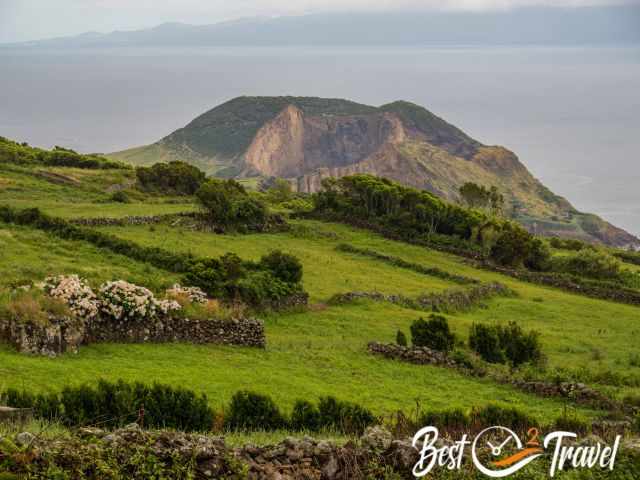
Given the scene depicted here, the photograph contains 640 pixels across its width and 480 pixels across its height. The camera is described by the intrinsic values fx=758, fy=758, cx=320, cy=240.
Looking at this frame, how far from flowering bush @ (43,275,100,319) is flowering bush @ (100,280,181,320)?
12.9 inches

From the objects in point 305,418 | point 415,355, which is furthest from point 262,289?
point 305,418

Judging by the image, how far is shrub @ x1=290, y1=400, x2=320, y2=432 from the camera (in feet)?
44.9

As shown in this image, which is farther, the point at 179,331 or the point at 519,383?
the point at 179,331

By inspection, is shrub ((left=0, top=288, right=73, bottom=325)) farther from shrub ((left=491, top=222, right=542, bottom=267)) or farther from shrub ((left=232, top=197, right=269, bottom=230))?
shrub ((left=491, top=222, right=542, bottom=267))

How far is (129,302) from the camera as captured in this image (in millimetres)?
20688

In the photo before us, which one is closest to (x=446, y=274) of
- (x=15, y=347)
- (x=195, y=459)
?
(x=15, y=347)

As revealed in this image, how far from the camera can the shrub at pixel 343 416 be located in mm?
13751

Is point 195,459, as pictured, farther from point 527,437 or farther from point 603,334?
point 603,334

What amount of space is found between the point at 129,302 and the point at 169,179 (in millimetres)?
45121

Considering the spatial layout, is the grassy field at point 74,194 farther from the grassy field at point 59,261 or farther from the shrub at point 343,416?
the shrub at point 343,416

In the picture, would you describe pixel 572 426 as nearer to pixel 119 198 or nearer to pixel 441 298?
pixel 441 298

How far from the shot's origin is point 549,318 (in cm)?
3538

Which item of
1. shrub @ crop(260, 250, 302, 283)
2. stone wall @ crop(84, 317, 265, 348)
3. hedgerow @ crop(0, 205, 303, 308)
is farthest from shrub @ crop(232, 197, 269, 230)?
stone wall @ crop(84, 317, 265, 348)

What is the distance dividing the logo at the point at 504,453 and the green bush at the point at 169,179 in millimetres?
54723
